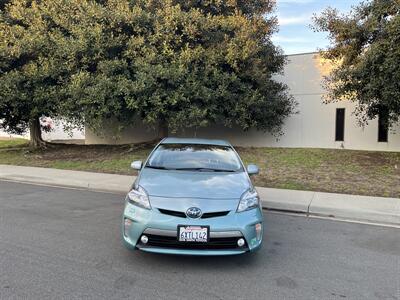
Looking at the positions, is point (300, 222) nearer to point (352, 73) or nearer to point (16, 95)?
point (352, 73)

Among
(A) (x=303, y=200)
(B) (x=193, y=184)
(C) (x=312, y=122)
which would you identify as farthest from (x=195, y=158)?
(C) (x=312, y=122)

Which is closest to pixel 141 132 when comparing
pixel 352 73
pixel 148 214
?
pixel 352 73

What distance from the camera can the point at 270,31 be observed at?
16969 mm

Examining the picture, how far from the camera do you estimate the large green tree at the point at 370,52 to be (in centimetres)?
1118

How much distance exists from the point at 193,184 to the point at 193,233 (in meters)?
0.76

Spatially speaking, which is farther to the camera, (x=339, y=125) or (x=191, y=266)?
(x=339, y=125)

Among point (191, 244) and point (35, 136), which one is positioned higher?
point (191, 244)

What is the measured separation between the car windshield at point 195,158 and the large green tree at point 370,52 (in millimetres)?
6548

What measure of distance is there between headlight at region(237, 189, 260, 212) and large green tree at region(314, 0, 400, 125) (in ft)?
24.8

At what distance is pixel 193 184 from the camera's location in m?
5.24

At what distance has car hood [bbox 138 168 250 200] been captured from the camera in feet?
16.4

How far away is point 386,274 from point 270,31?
13.5 m

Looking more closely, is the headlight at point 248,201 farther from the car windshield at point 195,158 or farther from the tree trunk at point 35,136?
the tree trunk at point 35,136

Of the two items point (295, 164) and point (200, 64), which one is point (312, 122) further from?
point (200, 64)
